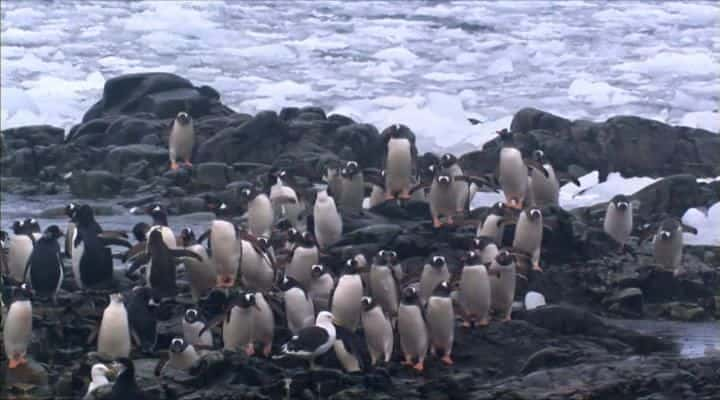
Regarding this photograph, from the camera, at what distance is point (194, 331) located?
320 inches

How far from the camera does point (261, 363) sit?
25.5ft

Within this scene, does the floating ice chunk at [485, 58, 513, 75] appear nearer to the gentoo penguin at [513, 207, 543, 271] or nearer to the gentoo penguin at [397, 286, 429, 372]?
the gentoo penguin at [513, 207, 543, 271]

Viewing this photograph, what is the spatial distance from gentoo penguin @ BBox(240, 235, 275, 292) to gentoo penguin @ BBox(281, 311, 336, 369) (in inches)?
48.9

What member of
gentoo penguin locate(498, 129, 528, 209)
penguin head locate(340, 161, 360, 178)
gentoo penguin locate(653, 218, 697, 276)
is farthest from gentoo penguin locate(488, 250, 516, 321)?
penguin head locate(340, 161, 360, 178)

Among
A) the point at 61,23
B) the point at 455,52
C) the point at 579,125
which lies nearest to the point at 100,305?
the point at 579,125

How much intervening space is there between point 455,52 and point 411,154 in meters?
10.8

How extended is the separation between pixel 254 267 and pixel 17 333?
1.72m

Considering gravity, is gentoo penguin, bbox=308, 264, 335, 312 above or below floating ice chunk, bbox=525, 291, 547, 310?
above

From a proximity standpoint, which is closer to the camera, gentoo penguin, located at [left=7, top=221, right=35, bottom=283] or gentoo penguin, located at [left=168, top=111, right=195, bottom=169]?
gentoo penguin, located at [left=7, top=221, right=35, bottom=283]

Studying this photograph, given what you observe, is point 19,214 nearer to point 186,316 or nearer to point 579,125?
point 186,316

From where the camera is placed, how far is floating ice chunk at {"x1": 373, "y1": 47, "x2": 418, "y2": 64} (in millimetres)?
21027

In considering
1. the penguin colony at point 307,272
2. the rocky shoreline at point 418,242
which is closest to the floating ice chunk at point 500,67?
the rocky shoreline at point 418,242

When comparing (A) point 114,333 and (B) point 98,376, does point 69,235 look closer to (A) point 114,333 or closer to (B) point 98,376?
(A) point 114,333

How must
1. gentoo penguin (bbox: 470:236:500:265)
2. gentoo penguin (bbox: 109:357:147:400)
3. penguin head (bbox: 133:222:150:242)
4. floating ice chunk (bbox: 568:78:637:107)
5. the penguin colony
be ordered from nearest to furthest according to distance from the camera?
gentoo penguin (bbox: 109:357:147:400)
the penguin colony
gentoo penguin (bbox: 470:236:500:265)
penguin head (bbox: 133:222:150:242)
floating ice chunk (bbox: 568:78:637:107)
